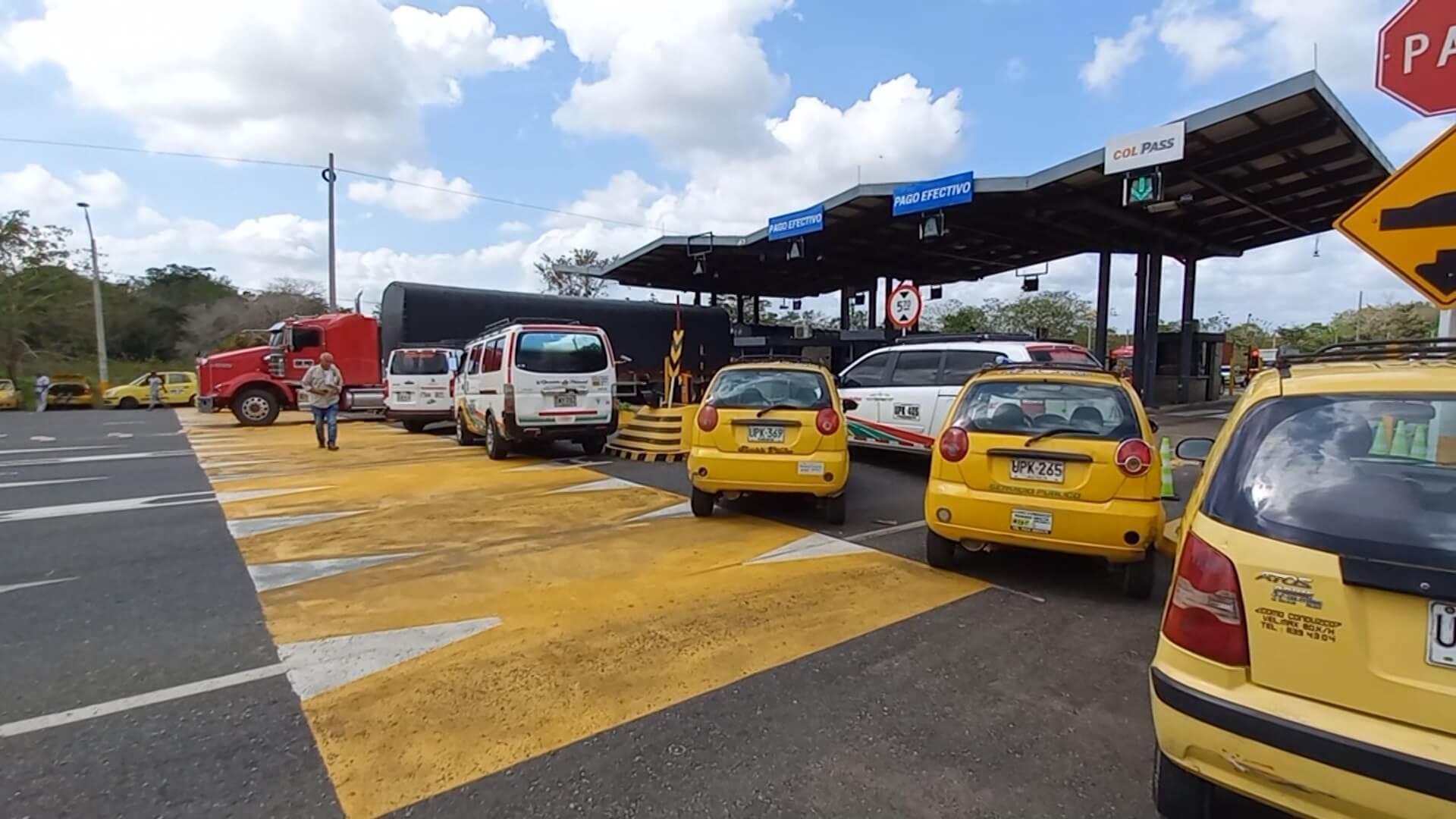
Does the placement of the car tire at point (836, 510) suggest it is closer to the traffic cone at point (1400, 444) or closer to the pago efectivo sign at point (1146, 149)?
the traffic cone at point (1400, 444)

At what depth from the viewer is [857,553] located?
18.9ft

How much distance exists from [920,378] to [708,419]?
3.93 m

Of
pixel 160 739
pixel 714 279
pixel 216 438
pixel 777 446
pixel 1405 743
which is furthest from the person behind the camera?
pixel 714 279

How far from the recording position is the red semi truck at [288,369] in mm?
17938

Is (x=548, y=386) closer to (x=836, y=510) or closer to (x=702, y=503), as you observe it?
(x=702, y=503)

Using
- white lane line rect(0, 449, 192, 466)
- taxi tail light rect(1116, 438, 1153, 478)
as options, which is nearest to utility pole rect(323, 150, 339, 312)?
white lane line rect(0, 449, 192, 466)

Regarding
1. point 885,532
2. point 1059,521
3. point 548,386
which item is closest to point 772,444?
point 885,532

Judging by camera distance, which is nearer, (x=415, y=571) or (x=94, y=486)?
(x=415, y=571)

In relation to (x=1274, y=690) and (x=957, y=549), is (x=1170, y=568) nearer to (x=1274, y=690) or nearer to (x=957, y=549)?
(x=957, y=549)

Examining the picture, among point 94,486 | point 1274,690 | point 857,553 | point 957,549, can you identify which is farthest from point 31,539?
point 1274,690

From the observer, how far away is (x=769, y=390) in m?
6.96

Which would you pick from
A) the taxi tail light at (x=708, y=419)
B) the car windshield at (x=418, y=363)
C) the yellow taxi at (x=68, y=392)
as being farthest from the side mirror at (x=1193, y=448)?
the yellow taxi at (x=68, y=392)

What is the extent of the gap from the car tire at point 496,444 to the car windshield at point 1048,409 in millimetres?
7552

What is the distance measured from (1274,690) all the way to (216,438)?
17.4 meters
